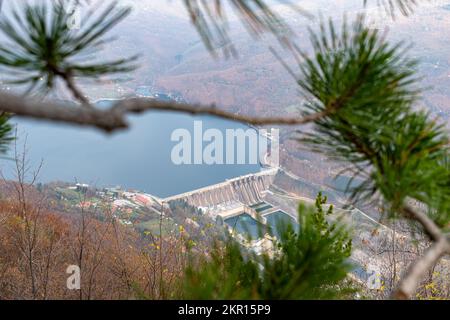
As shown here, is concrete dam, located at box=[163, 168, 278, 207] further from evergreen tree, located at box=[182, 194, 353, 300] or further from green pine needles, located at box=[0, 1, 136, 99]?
green pine needles, located at box=[0, 1, 136, 99]

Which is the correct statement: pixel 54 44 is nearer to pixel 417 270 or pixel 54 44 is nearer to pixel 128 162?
pixel 417 270

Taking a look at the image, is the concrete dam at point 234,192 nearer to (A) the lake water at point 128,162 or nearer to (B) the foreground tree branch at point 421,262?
(A) the lake water at point 128,162

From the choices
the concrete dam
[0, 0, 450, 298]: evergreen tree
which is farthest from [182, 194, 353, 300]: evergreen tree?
the concrete dam

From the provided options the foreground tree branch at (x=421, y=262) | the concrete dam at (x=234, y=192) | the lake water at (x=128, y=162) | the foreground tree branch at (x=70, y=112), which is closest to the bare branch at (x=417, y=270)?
the foreground tree branch at (x=421, y=262)
